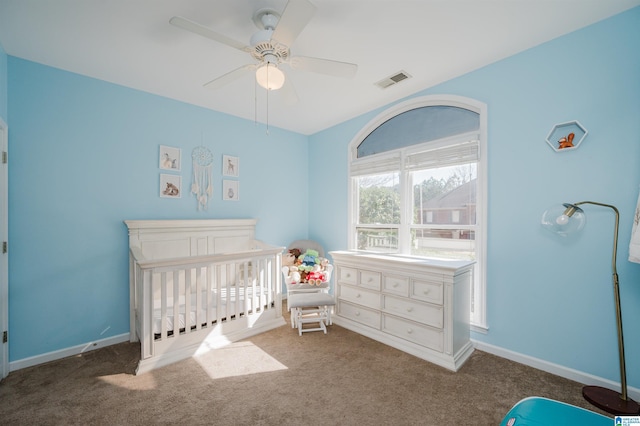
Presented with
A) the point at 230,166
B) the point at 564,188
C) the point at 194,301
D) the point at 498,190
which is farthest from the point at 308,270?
the point at 564,188

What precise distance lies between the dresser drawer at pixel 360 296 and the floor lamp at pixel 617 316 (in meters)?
1.55

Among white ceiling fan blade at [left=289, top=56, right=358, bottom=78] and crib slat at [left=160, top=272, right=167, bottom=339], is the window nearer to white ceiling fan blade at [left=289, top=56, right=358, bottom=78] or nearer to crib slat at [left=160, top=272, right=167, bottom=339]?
white ceiling fan blade at [left=289, top=56, right=358, bottom=78]

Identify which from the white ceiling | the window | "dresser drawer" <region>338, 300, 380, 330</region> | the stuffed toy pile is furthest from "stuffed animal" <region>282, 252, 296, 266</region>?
the white ceiling

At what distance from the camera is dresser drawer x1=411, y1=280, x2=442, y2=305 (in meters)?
2.36

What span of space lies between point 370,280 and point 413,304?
1.60ft

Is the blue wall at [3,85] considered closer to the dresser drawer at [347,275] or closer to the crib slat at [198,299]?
the crib slat at [198,299]

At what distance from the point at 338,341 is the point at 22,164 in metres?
3.18

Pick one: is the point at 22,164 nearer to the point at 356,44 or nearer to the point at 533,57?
the point at 356,44

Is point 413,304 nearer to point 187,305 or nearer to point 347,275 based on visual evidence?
point 347,275

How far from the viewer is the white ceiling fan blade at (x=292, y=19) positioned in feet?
4.38

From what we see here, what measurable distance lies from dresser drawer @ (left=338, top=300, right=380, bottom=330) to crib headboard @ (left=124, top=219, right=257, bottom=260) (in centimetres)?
145

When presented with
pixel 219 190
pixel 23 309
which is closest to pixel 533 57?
pixel 219 190

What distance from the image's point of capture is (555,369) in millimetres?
2156

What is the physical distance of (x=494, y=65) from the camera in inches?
96.7
